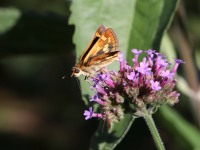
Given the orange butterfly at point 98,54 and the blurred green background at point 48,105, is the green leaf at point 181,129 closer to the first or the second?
the orange butterfly at point 98,54

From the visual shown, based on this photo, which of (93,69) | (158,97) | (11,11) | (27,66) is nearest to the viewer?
(158,97)

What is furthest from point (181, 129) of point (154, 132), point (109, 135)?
point (154, 132)

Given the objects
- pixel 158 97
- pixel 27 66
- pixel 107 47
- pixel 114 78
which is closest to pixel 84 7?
pixel 107 47

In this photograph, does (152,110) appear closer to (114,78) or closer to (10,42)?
(114,78)

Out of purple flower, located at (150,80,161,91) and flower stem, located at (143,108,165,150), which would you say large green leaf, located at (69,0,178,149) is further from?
purple flower, located at (150,80,161,91)

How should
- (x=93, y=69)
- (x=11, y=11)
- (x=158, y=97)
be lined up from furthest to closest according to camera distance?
(x=11, y=11)
(x=93, y=69)
(x=158, y=97)

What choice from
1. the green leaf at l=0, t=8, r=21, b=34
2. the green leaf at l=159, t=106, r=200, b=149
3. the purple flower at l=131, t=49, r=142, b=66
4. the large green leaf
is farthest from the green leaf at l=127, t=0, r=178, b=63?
the green leaf at l=0, t=8, r=21, b=34
